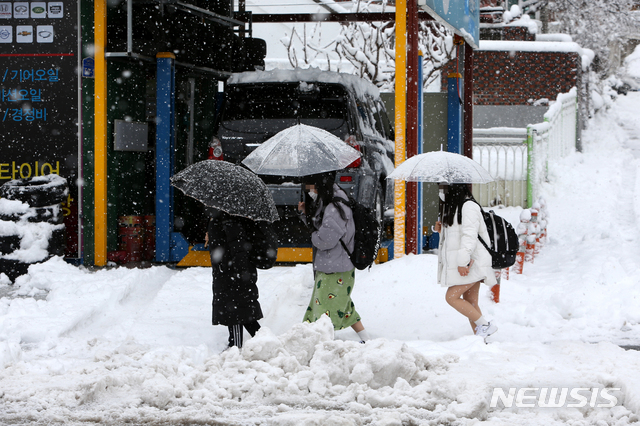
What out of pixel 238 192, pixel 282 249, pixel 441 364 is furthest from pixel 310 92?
pixel 441 364

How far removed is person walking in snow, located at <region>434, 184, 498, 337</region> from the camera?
19.6ft

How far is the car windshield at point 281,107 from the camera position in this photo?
9.17 metres

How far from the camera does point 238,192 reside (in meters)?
5.72

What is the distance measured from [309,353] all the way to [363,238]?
3.97ft

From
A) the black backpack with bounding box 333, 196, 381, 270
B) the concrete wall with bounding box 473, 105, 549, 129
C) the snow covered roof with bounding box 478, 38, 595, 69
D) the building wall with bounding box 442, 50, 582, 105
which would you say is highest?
the snow covered roof with bounding box 478, 38, 595, 69

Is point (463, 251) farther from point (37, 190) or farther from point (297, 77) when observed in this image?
point (37, 190)

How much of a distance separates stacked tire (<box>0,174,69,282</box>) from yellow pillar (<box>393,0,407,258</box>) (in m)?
3.94

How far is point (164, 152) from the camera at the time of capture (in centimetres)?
955

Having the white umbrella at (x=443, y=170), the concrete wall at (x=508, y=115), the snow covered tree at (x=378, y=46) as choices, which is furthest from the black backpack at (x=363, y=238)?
the concrete wall at (x=508, y=115)

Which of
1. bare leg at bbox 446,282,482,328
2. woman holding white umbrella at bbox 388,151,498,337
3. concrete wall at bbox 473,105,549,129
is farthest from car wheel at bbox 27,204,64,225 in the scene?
concrete wall at bbox 473,105,549,129

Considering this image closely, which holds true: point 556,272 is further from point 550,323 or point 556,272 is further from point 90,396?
point 90,396

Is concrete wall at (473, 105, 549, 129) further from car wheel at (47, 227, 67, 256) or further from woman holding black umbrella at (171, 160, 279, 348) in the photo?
woman holding black umbrella at (171, 160, 279, 348)

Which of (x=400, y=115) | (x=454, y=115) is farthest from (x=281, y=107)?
(x=454, y=115)
